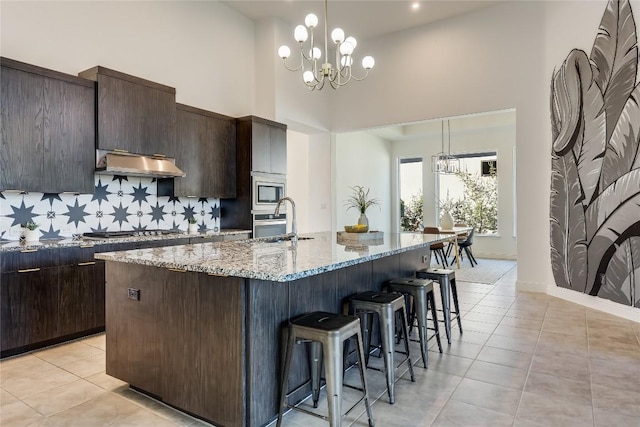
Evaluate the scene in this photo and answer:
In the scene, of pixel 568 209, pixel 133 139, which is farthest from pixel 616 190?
pixel 133 139

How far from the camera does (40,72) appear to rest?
315cm

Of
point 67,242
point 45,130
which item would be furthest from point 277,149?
point 67,242

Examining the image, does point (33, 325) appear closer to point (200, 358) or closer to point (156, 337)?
point (156, 337)

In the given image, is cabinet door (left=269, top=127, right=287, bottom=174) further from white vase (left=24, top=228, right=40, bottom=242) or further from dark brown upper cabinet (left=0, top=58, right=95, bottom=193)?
white vase (left=24, top=228, right=40, bottom=242)

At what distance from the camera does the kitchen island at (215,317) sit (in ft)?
5.91

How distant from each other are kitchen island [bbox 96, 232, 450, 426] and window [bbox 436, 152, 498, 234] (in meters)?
7.55

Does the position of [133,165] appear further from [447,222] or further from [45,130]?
[447,222]

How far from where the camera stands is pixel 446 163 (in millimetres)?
8336

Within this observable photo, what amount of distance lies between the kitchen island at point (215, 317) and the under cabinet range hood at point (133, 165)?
5.06 ft

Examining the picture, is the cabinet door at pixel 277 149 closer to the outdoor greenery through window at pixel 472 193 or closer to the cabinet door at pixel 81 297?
the cabinet door at pixel 81 297

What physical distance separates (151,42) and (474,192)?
7.72 m

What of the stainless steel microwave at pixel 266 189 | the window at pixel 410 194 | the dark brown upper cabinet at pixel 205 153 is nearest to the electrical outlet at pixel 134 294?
the dark brown upper cabinet at pixel 205 153

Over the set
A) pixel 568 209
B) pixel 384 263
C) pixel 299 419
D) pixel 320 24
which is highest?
pixel 320 24

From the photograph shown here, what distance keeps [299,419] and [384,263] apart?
1.41 meters
